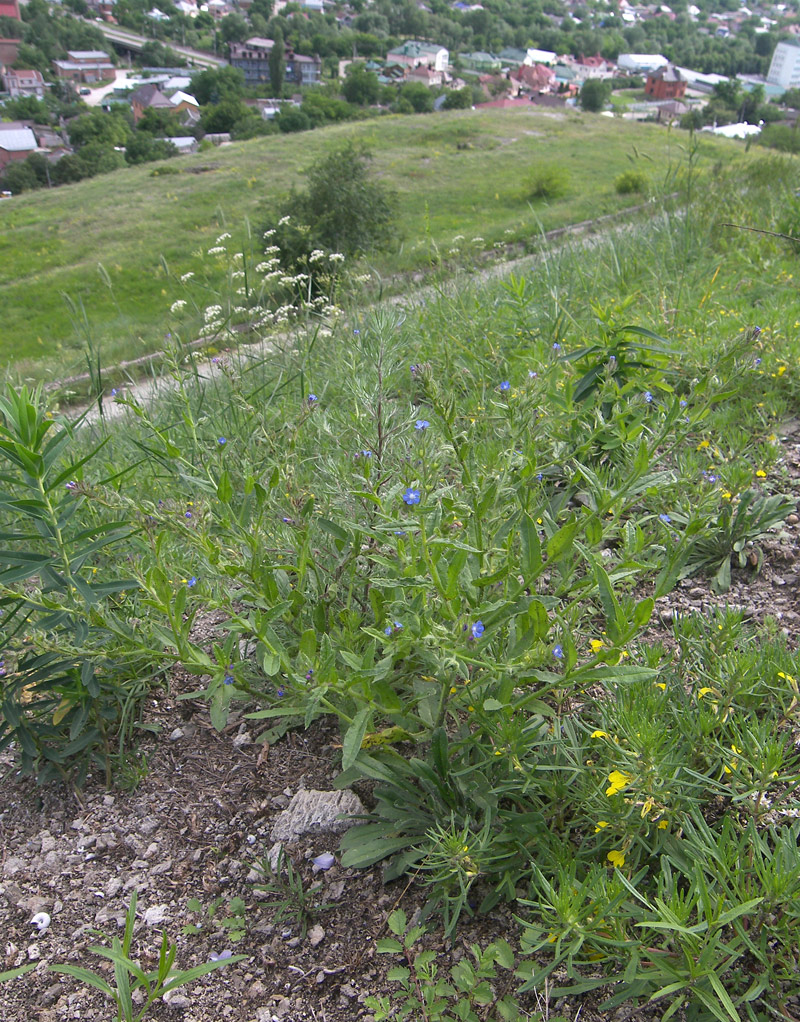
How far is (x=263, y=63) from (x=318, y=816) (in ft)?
381

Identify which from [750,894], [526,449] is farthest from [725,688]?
[526,449]

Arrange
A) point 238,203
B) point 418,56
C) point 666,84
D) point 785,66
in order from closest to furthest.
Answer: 1. point 238,203
2. point 666,84
3. point 418,56
4. point 785,66

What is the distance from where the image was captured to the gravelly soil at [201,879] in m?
1.61

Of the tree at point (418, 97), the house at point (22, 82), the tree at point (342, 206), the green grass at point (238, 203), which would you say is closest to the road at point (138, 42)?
A: the house at point (22, 82)

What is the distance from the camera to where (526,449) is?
1.91 metres

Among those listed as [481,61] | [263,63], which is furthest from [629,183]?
[481,61]

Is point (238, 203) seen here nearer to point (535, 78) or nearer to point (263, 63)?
point (535, 78)

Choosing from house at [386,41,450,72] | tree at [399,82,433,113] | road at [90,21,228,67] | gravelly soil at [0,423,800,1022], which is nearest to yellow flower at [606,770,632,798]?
gravelly soil at [0,423,800,1022]

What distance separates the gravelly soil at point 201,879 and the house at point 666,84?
107 m

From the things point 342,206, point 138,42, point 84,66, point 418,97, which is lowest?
point 84,66

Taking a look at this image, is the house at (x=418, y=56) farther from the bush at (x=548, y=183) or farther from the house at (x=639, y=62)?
the bush at (x=548, y=183)

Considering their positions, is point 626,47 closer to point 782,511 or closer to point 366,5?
point 366,5

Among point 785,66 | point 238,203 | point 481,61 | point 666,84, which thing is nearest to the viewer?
point 238,203

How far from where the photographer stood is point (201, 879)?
1867mm
